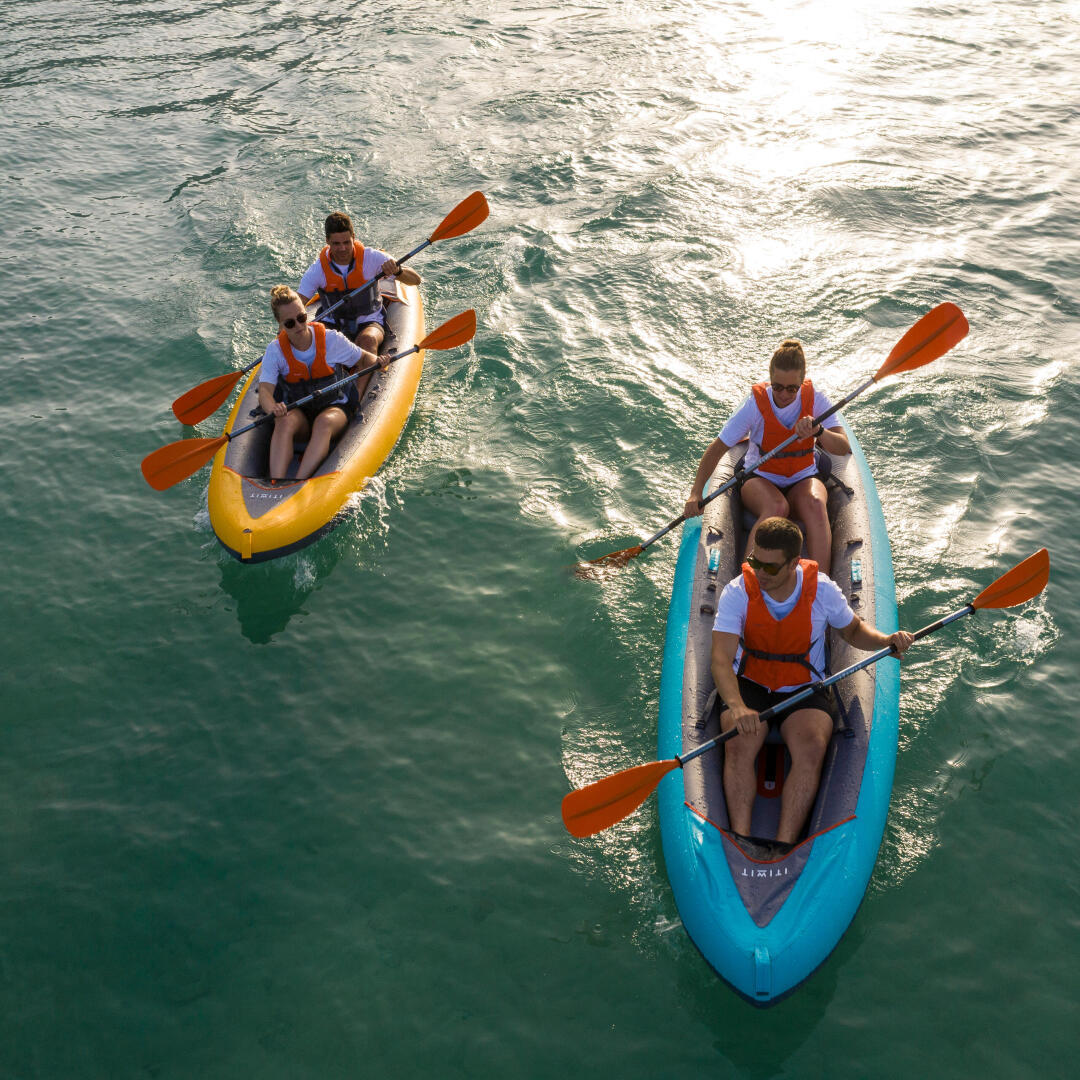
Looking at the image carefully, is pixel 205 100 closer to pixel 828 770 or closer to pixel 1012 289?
pixel 1012 289

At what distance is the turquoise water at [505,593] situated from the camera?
161 inches

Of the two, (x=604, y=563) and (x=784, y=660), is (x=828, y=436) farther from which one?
(x=784, y=660)

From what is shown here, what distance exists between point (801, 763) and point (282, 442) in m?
4.19

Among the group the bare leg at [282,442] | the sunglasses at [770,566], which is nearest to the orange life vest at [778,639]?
the sunglasses at [770,566]

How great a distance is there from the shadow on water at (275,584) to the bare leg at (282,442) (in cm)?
62

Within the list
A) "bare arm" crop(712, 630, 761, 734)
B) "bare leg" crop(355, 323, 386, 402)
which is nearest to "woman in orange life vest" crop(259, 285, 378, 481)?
"bare leg" crop(355, 323, 386, 402)

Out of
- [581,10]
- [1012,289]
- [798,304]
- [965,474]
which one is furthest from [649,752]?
[581,10]

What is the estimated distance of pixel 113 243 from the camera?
1052 centimetres

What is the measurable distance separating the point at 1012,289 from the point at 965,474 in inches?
122

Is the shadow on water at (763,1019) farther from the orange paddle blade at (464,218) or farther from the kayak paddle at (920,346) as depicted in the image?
the orange paddle blade at (464,218)

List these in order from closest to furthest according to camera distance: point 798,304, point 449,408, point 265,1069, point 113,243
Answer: point 265,1069 → point 449,408 → point 798,304 → point 113,243

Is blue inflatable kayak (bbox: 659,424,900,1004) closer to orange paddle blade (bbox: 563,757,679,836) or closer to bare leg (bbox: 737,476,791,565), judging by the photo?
orange paddle blade (bbox: 563,757,679,836)

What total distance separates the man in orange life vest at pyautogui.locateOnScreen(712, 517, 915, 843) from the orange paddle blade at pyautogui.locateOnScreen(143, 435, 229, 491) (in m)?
4.09

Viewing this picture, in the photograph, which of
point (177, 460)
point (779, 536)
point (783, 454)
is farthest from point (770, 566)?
point (177, 460)
